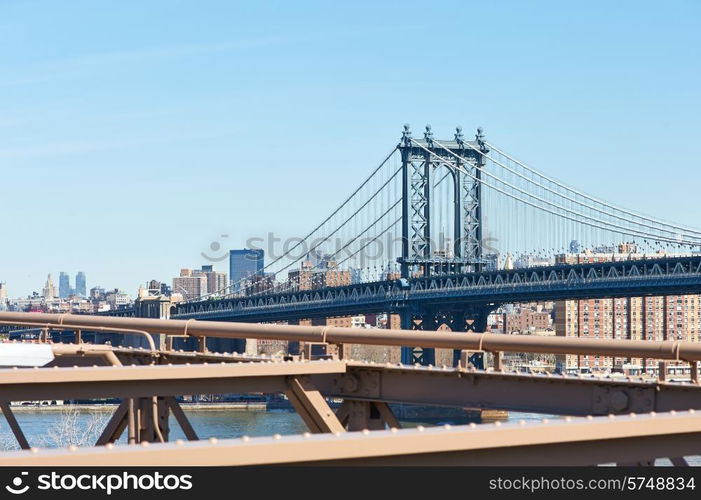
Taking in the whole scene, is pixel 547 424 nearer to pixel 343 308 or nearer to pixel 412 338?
pixel 412 338

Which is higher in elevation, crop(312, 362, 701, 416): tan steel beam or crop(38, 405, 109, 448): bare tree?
crop(312, 362, 701, 416): tan steel beam

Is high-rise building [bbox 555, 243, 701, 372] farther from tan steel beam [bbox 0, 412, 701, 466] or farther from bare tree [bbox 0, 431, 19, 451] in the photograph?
tan steel beam [bbox 0, 412, 701, 466]

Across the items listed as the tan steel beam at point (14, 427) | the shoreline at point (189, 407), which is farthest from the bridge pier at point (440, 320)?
the tan steel beam at point (14, 427)

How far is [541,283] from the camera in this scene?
2653 inches

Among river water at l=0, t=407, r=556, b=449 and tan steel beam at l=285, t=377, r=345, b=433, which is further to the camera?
river water at l=0, t=407, r=556, b=449

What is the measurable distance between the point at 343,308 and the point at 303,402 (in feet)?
226

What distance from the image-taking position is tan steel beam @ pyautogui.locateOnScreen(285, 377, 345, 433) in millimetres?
10156

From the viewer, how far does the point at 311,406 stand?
1034 centimetres

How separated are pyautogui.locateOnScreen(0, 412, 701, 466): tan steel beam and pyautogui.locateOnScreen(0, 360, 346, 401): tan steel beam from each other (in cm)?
395

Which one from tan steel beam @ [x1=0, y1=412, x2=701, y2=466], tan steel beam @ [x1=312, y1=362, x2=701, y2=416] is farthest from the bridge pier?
tan steel beam @ [x1=0, y1=412, x2=701, y2=466]

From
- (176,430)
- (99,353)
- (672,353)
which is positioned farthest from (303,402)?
(176,430)

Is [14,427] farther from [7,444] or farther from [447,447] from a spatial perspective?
[7,444]

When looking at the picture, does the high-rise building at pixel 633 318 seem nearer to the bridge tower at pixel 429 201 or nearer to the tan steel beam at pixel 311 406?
the bridge tower at pixel 429 201

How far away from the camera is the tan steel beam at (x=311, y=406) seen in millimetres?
10156
